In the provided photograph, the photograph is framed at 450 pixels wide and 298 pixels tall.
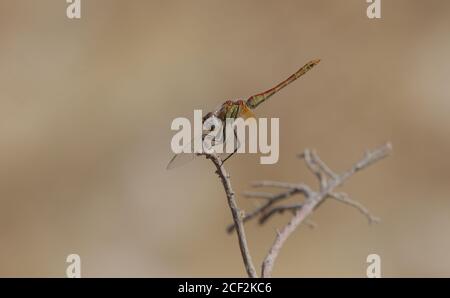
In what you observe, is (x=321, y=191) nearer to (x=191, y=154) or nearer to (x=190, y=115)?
(x=191, y=154)

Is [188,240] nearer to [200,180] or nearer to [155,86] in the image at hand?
[200,180]

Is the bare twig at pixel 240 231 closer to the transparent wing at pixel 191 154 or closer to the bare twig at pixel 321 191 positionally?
the bare twig at pixel 321 191

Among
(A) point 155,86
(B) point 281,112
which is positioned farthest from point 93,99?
(B) point 281,112

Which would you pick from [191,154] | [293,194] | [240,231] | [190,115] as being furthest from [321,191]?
[190,115]

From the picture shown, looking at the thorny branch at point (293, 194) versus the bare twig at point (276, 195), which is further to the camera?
the bare twig at point (276, 195)

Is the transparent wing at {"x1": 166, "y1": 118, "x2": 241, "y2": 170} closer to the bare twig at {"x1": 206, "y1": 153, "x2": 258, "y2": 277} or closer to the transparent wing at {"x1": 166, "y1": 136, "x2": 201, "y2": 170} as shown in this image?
the transparent wing at {"x1": 166, "y1": 136, "x2": 201, "y2": 170}

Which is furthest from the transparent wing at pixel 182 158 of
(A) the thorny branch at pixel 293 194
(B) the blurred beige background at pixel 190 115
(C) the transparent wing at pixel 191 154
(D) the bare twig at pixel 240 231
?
(B) the blurred beige background at pixel 190 115

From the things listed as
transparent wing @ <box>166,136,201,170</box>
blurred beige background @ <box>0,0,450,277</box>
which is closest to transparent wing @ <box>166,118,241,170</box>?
transparent wing @ <box>166,136,201,170</box>

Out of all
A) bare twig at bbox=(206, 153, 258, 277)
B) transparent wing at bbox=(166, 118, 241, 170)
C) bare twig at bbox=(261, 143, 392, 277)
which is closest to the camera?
bare twig at bbox=(206, 153, 258, 277)
